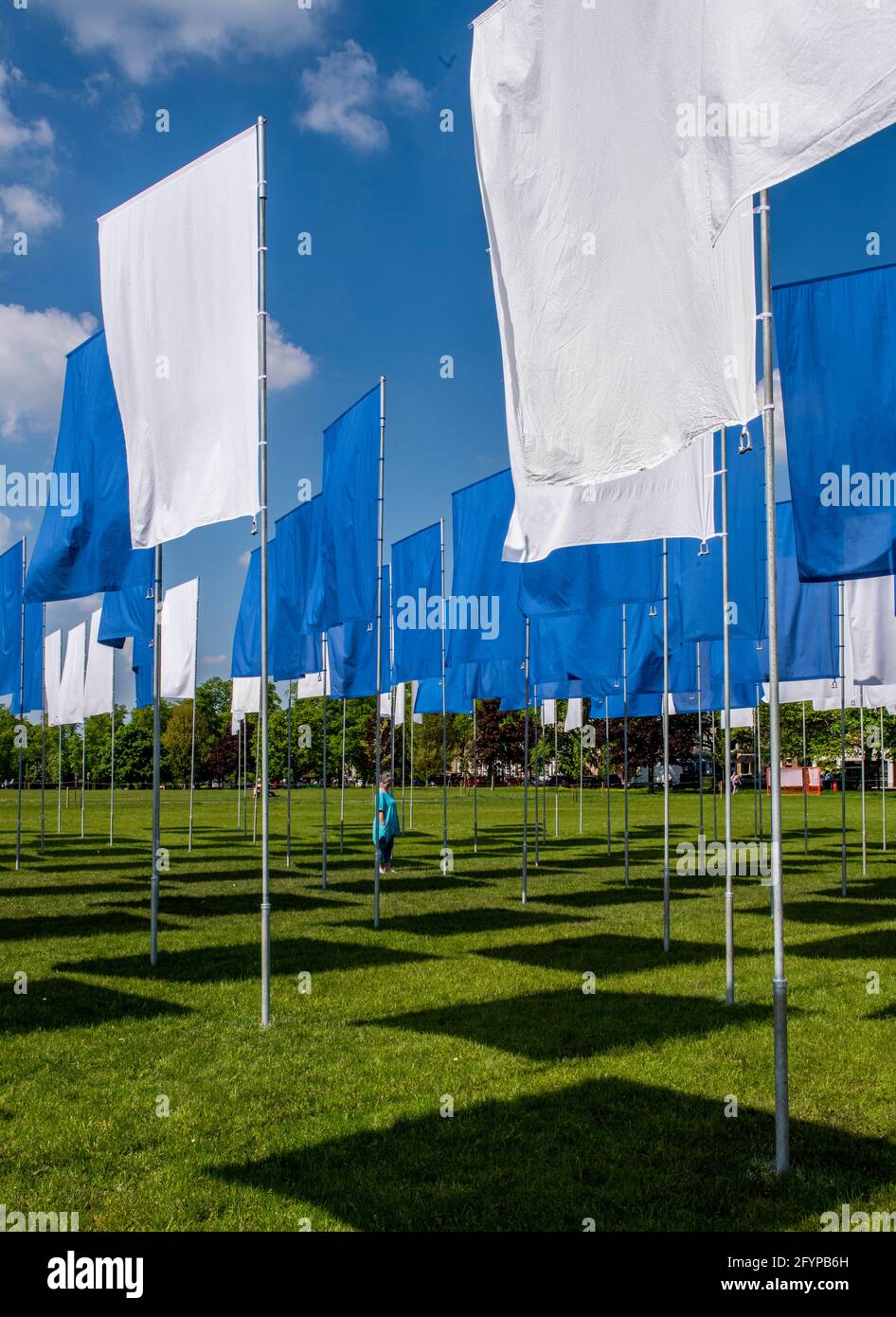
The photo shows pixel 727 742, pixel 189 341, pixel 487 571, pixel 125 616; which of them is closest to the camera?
pixel 727 742

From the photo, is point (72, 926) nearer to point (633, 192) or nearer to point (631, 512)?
point (631, 512)

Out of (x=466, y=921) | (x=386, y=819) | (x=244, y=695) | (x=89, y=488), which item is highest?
(x=89, y=488)

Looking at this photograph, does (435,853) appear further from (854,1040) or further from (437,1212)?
(437,1212)

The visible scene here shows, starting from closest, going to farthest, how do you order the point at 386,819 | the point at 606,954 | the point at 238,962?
the point at 238,962, the point at 606,954, the point at 386,819

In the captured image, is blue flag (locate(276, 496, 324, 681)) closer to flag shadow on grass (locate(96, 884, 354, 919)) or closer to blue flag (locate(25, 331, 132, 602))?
flag shadow on grass (locate(96, 884, 354, 919))

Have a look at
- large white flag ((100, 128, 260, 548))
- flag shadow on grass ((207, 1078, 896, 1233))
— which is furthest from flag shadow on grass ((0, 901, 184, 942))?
flag shadow on grass ((207, 1078, 896, 1233))

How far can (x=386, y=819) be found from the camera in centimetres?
2195

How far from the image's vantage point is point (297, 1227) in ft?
18.6

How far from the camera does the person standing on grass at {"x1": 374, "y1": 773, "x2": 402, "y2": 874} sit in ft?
68.7

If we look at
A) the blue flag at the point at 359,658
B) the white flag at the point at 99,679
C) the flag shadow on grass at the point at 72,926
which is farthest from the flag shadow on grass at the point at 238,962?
the white flag at the point at 99,679

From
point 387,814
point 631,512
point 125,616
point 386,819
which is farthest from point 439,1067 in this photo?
point 125,616

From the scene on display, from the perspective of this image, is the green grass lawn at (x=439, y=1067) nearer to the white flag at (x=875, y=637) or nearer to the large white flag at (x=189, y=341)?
the white flag at (x=875, y=637)

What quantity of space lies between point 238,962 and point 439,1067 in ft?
16.9

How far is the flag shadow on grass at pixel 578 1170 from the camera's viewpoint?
5.81 meters
